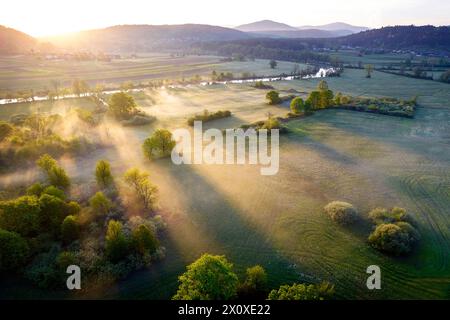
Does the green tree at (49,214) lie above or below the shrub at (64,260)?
above

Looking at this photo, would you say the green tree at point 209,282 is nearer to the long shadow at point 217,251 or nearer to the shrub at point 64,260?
the long shadow at point 217,251

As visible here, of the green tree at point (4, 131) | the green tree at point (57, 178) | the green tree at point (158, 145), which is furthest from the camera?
the green tree at point (4, 131)

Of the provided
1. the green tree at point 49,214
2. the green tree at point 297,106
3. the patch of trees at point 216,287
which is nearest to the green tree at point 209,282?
the patch of trees at point 216,287

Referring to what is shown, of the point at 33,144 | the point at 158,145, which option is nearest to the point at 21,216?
the point at 158,145

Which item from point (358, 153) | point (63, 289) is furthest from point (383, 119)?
point (63, 289)
